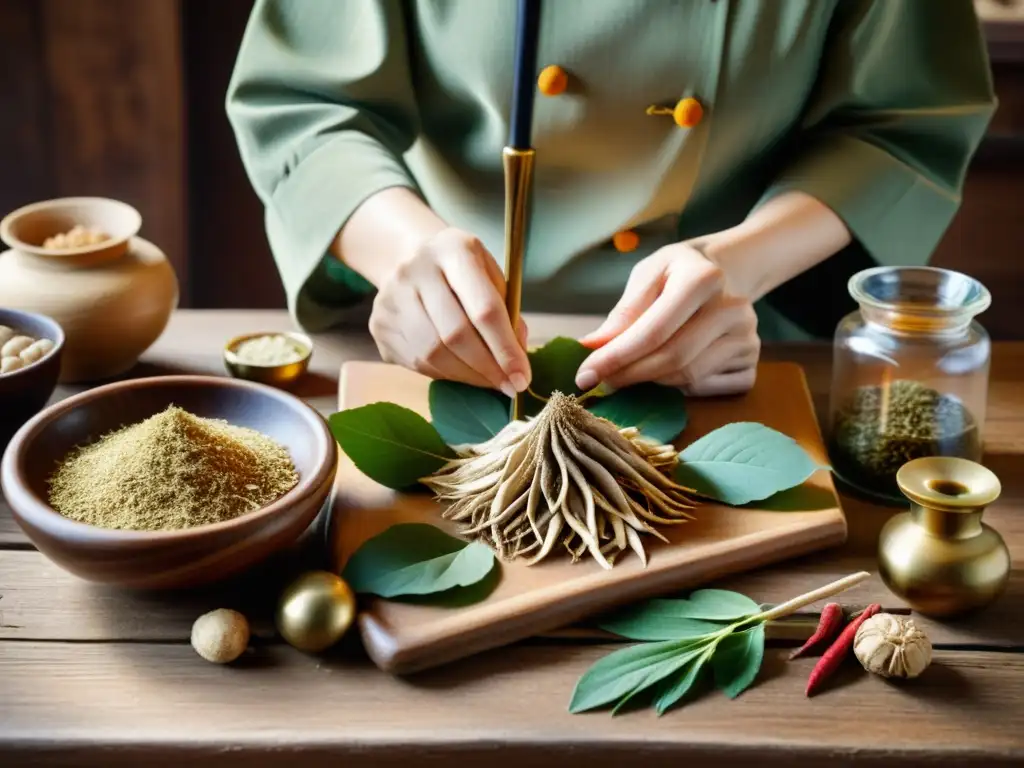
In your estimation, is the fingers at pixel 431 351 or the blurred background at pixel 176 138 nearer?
the fingers at pixel 431 351

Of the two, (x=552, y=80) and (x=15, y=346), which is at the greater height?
(x=552, y=80)

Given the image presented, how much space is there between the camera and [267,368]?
108cm

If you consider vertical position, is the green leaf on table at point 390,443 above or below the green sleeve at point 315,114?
below

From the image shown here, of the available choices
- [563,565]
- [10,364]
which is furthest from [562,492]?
Result: [10,364]

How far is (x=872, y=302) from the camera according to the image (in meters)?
0.93

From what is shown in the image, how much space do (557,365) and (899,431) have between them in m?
0.28

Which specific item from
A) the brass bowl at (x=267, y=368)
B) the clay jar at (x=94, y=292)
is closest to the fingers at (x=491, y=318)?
the brass bowl at (x=267, y=368)

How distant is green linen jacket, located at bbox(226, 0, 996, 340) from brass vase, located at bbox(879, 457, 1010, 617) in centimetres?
42

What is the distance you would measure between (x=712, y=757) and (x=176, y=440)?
16.1 inches

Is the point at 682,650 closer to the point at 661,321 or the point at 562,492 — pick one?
the point at 562,492

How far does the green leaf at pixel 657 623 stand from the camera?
771mm

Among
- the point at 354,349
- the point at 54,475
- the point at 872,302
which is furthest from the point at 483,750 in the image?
the point at 354,349

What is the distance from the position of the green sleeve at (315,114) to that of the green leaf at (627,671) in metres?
0.54

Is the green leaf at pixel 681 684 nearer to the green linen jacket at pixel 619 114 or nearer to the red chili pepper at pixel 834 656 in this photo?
the red chili pepper at pixel 834 656
